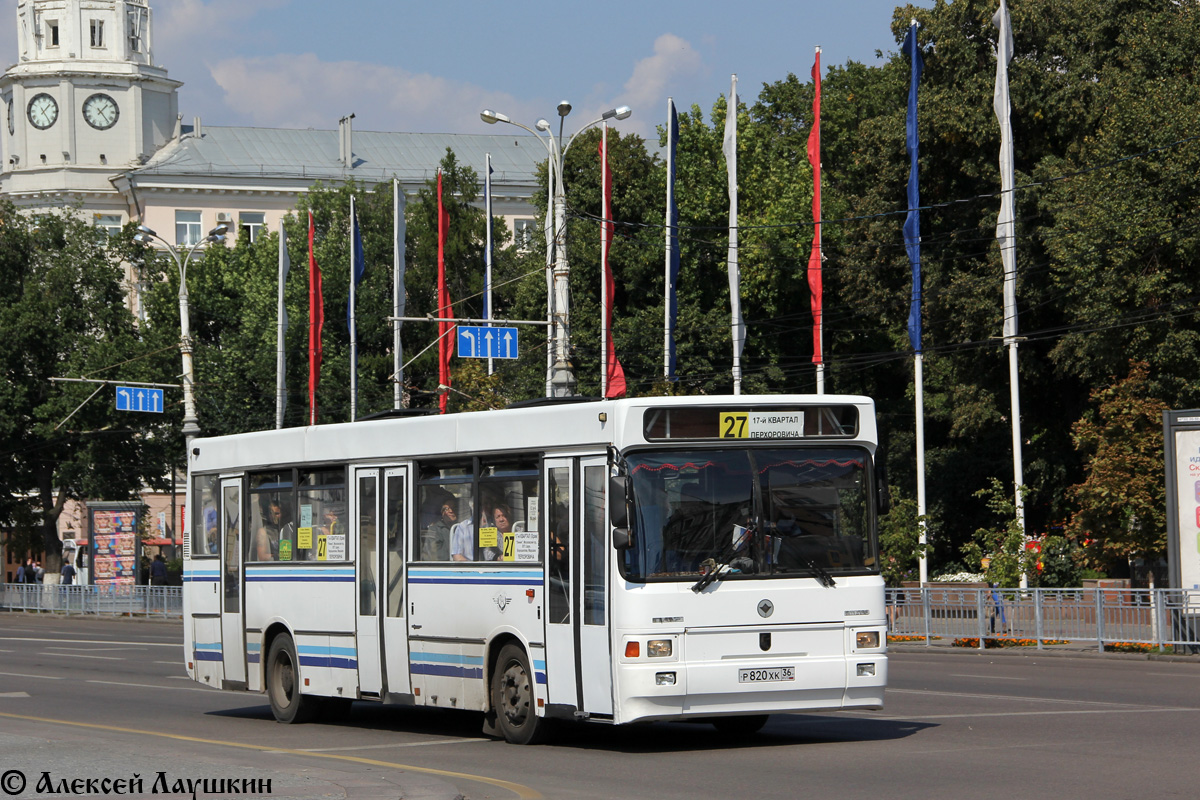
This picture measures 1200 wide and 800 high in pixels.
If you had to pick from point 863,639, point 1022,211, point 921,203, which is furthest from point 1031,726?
point 921,203

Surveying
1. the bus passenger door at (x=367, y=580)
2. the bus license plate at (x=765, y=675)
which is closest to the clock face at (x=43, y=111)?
the bus passenger door at (x=367, y=580)

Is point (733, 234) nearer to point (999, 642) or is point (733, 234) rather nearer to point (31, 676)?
point (999, 642)

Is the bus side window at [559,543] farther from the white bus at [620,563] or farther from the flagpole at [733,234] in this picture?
the flagpole at [733,234]

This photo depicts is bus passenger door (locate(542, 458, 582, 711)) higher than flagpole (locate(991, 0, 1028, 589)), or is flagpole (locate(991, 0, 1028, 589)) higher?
flagpole (locate(991, 0, 1028, 589))

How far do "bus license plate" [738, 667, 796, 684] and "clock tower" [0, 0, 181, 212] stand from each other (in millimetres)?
105892

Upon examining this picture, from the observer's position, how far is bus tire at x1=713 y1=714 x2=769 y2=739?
48.6 ft

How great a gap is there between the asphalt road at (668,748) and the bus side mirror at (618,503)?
71.1 inches

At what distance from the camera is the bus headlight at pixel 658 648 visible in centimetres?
1324

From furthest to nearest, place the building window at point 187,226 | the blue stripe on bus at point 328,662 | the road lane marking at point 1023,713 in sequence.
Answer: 1. the building window at point 187,226
2. the blue stripe on bus at point 328,662
3. the road lane marking at point 1023,713

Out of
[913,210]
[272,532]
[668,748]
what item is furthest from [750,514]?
[913,210]

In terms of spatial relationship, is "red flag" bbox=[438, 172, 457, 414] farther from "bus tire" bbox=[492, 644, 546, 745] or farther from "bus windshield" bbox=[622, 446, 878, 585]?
"bus windshield" bbox=[622, 446, 878, 585]

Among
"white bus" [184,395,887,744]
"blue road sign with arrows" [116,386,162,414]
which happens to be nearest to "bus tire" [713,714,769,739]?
"white bus" [184,395,887,744]

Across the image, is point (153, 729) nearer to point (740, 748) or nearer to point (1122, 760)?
point (740, 748)

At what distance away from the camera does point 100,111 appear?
114938 mm
